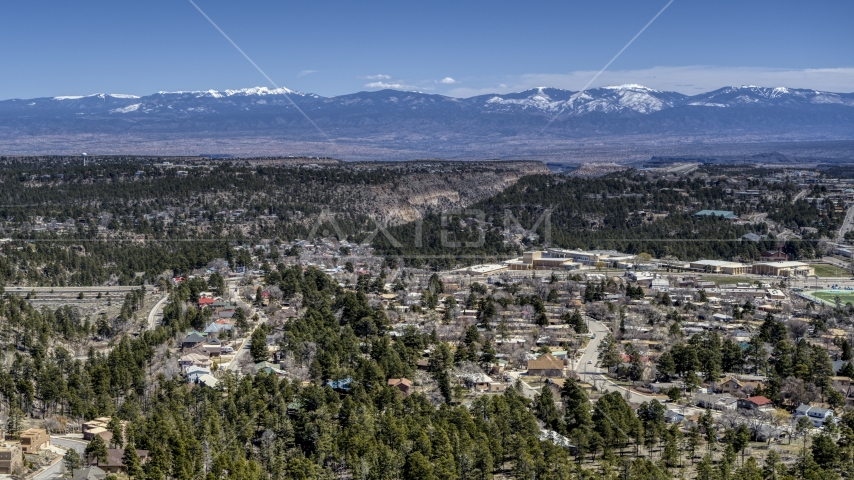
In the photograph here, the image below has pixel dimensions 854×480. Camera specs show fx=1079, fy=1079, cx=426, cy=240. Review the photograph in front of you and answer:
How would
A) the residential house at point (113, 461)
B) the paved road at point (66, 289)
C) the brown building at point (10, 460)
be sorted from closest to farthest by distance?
the brown building at point (10, 460), the residential house at point (113, 461), the paved road at point (66, 289)

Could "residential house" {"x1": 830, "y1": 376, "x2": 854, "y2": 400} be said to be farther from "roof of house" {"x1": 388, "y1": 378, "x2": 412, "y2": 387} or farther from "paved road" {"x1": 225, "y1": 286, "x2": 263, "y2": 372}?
"paved road" {"x1": 225, "y1": 286, "x2": 263, "y2": 372}

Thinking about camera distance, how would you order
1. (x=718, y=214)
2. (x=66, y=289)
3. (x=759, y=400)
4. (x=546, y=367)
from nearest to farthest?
1. (x=759, y=400)
2. (x=546, y=367)
3. (x=66, y=289)
4. (x=718, y=214)

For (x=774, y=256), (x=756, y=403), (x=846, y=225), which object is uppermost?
(x=756, y=403)

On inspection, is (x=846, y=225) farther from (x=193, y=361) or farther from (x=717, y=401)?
(x=193, y=361)

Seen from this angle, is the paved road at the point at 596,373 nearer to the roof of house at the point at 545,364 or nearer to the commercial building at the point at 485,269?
the roof of house at the point at 545,364

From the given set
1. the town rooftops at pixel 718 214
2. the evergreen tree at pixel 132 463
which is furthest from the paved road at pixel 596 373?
the town rooftops at pixel 718 214

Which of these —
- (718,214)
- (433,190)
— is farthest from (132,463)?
(433,190)

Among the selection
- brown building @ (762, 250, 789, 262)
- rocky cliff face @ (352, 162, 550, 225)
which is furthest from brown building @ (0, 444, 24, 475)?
rocky cliff face @ (352, 162, 550, 225)
